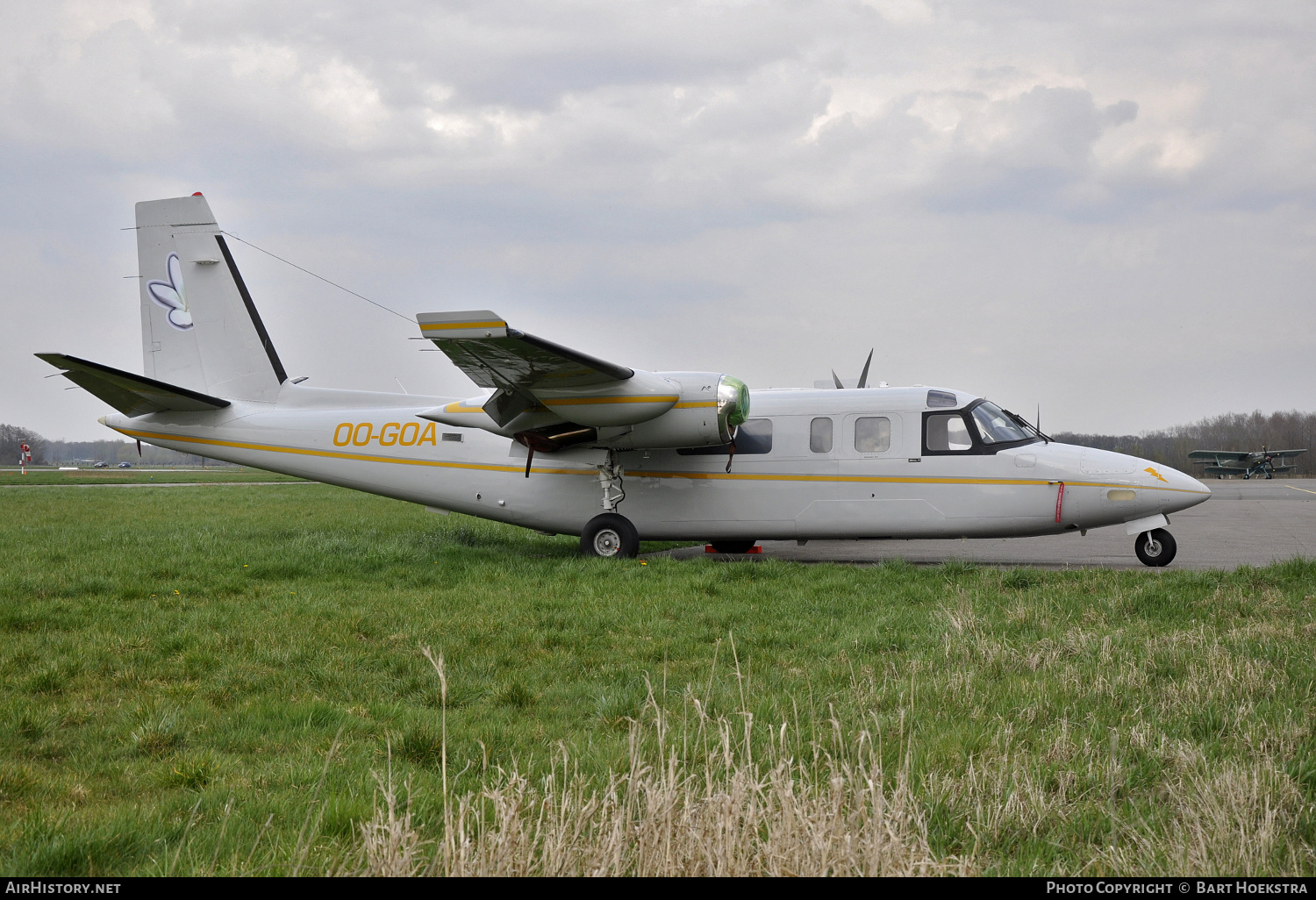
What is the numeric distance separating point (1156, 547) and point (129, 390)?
1432 centimetres

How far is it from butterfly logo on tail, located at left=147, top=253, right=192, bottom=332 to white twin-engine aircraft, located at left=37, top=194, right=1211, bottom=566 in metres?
0.02

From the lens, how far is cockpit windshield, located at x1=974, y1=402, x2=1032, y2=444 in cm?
1194

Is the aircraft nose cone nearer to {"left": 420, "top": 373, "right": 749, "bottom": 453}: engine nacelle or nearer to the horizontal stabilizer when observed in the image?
{"left": 420, "top": 373, "right": 749, "bottom": 453}: engine nacelle

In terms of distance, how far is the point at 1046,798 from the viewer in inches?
135

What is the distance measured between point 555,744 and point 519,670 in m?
1.67

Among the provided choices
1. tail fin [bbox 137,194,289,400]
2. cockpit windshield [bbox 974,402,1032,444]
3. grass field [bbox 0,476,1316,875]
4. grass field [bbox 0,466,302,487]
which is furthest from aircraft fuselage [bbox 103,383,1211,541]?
grass field [bbox 0,466,302,487]

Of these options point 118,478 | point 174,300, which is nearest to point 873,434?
point 174,300

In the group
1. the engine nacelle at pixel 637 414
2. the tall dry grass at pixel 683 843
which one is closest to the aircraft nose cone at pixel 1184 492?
the engine nacelle at pixel 637 414

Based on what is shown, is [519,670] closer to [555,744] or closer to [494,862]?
[555,744]

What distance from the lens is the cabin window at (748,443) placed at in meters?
12.5

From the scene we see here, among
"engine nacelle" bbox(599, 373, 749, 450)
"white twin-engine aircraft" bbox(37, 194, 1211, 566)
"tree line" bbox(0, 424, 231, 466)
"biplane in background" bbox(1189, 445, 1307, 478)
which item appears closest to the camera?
"white twin-engine aircraft" bbox(37, 194, 1211, 566)

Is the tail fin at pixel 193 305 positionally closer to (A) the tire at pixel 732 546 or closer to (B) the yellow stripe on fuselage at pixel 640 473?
(B) the yellow stripe on fuselage at pixel 640 473

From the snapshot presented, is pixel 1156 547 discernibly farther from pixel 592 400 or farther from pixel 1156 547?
pixel 592 400

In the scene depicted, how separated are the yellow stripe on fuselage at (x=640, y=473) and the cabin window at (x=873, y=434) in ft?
1.31
